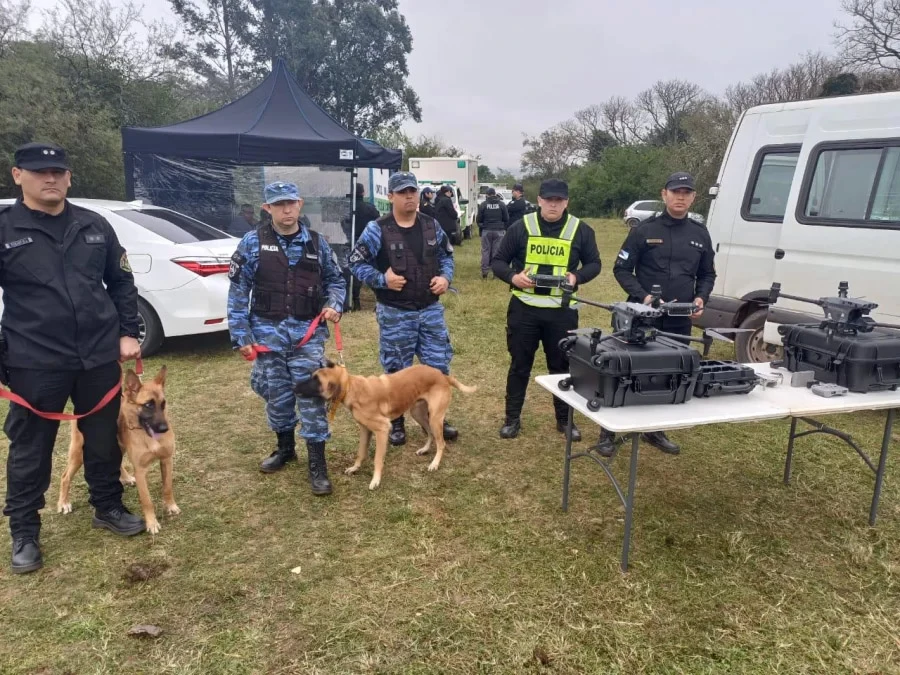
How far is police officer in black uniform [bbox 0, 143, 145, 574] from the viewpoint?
2.58 metres

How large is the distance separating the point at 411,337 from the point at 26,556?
8.05 ft

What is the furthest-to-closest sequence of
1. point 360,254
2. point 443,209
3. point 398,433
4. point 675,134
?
1. point 675,134
2. point 443,209
3. point 398,433
4. point 360,254

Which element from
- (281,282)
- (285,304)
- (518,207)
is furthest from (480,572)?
(518,207)

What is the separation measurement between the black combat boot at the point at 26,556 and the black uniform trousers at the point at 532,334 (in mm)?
3013

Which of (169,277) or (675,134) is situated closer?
(169,277)

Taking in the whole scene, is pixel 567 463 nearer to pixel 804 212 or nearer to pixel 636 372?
pixel 636 372

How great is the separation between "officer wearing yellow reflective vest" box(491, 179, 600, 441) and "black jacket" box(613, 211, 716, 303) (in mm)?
261

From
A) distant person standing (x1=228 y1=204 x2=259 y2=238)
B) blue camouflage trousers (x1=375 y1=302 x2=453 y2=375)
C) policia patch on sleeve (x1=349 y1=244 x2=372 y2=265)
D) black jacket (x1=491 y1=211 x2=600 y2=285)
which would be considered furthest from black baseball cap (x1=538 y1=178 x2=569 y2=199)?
distant person standing (x1=228 y1=204 x2=259 y2=238)

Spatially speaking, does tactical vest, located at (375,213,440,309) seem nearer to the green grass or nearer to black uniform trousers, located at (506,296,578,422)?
black uniform trousers, located at (506,296,578,422)

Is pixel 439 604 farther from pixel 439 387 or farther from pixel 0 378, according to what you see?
pixel 0 378

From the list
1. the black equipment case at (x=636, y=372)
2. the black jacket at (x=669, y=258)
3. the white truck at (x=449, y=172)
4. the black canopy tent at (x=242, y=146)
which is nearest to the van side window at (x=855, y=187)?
the black jacket at (x=669, y=258)

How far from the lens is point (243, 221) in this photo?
30.6 feet

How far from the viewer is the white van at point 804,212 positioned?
171 inches

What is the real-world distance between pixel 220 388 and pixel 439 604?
11.7 feet
